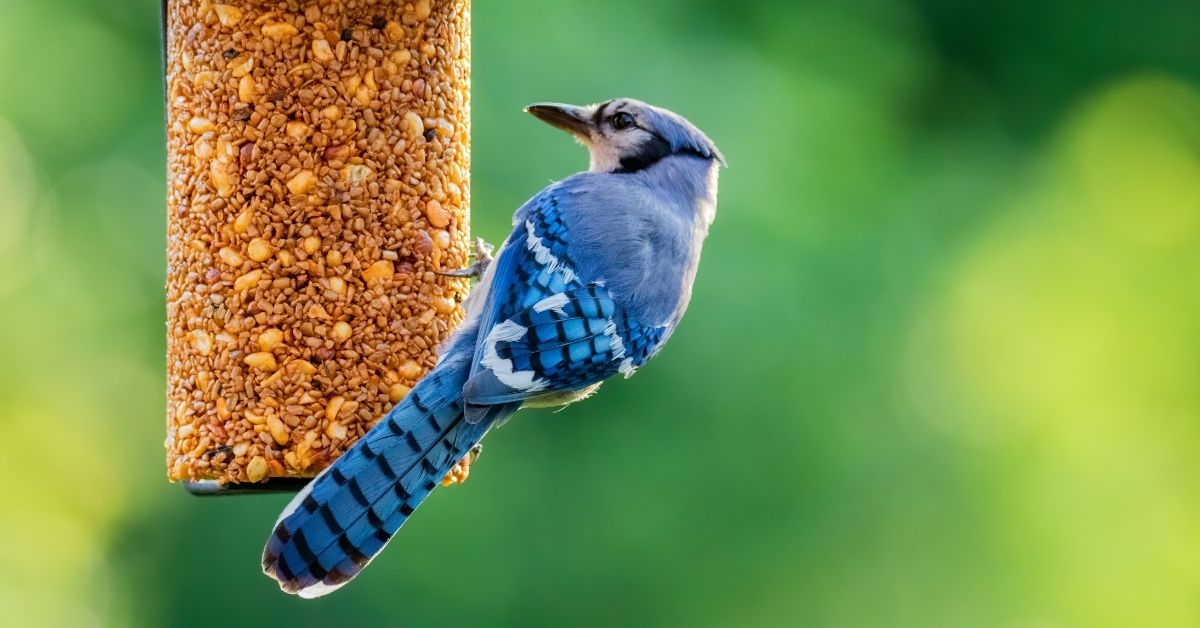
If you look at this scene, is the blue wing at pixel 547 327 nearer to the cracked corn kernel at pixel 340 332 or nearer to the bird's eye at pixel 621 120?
the cracked corn kernel at pixel 340 332

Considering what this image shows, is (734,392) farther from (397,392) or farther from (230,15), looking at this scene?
(230,15)

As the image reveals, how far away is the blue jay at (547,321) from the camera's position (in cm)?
274

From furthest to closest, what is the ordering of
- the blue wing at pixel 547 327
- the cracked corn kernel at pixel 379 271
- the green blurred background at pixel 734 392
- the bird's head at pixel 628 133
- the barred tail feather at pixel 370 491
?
the green blurred background at pixel 734 392, the bird's head at pixel 628 133, the cracked corn kernel at pixel 379 271, the blue wing at pixel 547 327, the barred tail feather at pixel 370 491

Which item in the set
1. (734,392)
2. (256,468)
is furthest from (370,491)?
(734,392)

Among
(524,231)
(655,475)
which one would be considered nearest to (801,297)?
(655,475)

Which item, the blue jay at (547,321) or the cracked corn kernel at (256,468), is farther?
the cracked corn kernel at (256,468)

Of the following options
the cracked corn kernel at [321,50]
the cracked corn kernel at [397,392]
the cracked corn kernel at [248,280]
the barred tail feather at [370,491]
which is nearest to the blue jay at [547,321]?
the barred tail feather at [370,491]

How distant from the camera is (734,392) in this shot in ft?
16.8

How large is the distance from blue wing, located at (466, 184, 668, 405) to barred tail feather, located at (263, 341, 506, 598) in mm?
80

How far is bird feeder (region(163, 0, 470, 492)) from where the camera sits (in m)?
2.98

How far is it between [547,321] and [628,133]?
0.70 m

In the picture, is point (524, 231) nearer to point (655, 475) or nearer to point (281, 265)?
point (281, 265)

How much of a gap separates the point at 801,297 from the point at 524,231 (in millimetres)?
2147

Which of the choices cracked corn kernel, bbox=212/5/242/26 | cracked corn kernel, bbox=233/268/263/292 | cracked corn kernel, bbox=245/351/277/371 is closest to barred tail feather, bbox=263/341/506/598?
cracked corn kernel, bbox=245/351/277/371
